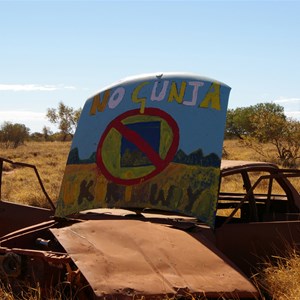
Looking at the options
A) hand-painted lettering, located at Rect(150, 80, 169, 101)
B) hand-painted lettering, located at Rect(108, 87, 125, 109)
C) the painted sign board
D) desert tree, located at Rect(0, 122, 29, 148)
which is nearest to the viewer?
the painted sign board

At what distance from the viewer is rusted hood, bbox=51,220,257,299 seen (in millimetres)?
3967

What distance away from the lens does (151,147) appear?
224 inches

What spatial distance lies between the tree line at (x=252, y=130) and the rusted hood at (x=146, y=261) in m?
21.7

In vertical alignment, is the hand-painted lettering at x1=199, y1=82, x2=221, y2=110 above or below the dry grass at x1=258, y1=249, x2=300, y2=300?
above

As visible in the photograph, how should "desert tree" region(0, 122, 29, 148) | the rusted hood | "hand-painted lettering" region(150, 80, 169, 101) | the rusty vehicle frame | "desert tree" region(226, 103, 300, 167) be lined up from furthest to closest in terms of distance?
"desert tree" region(0, 122, 29, 148)
"desert tree" region(226, 103, 300, 167)
"hand-painted lettering" region(150, 80, 169, 101)
the rusty vehicle frame
the rusted hood

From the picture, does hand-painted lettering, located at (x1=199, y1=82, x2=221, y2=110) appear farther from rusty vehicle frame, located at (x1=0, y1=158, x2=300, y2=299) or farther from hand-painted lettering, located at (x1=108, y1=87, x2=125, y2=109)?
hand-painted lettering, located at (x1=108, y1=87, x2=125, y2=109)

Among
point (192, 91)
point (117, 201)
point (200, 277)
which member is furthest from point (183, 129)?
point (200, 277)

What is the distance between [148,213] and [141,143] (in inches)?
31.5

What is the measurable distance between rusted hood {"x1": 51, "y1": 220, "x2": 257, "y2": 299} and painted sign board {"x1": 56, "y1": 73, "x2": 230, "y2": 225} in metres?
0.67

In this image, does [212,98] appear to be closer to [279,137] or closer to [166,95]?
[166,95]

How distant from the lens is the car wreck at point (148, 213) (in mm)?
4195

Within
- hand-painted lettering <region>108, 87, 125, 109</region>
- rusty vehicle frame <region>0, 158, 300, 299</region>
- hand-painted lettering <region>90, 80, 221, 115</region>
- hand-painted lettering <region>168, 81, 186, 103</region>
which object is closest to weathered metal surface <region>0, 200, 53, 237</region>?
rusty vehicle frame <region>0, 158, 300, 299</region>

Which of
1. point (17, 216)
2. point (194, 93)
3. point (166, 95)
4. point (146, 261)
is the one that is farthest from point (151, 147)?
point (17, 216)

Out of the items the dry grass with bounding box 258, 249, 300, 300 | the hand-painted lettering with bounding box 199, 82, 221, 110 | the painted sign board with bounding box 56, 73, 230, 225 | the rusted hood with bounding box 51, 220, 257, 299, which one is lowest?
the dry grass with bounding box 258, 249, 300, 300
